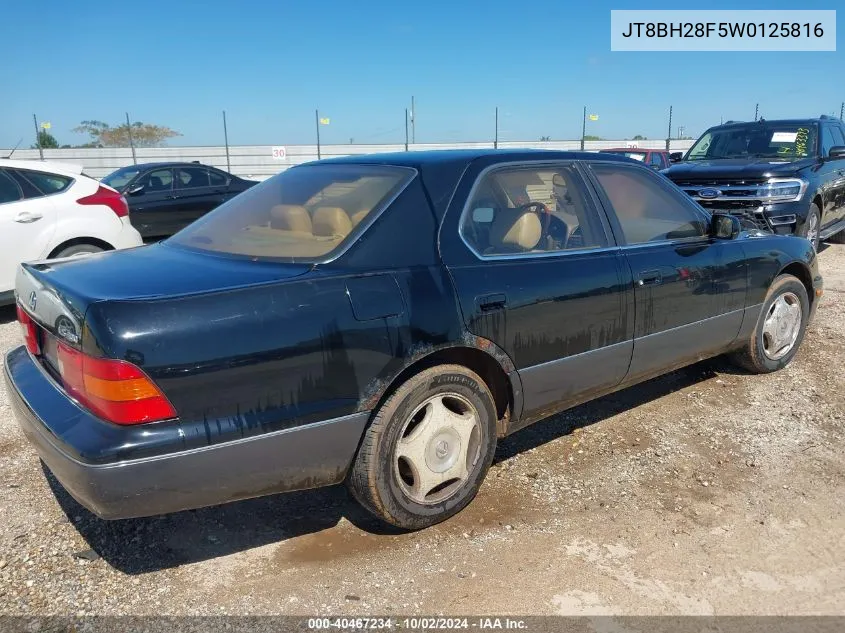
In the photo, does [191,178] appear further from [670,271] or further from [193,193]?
[670,271]

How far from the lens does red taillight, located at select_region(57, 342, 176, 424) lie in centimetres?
214

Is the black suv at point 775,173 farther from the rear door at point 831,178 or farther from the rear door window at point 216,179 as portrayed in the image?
the rear door window at point 216,179

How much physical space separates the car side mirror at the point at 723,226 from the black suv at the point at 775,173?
340 centimetres

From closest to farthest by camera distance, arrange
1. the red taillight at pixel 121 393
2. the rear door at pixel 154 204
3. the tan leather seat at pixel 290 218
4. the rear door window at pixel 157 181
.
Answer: the red taillight at pixel 121 393, the tan leather seat at pixel 290 218, the rear door at pixel 154 204, the rear door window at pixel 157 181

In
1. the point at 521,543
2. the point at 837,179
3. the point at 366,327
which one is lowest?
the point at 521,543

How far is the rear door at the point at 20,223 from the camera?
19.2 ft

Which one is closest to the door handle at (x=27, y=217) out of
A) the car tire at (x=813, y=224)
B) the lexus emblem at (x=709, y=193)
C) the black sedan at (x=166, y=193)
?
the black sedan at (x=166, y=193)

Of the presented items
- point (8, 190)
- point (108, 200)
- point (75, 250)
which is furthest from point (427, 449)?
point (8, 190)

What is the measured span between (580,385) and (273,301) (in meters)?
1.69

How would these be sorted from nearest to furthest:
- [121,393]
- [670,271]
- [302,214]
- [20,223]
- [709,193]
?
[121,393]
[302,214]
[670,271]
[20,223]
[709,193]

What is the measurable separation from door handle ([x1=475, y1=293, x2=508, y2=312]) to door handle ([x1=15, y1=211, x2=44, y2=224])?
4.94 m

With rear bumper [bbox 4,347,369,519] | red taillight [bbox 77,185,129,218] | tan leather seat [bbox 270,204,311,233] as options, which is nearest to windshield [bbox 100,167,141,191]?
red taillight [bbox 77,185,129,218]

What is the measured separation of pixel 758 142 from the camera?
29.2ft

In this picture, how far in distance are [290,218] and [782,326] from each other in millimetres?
3539
